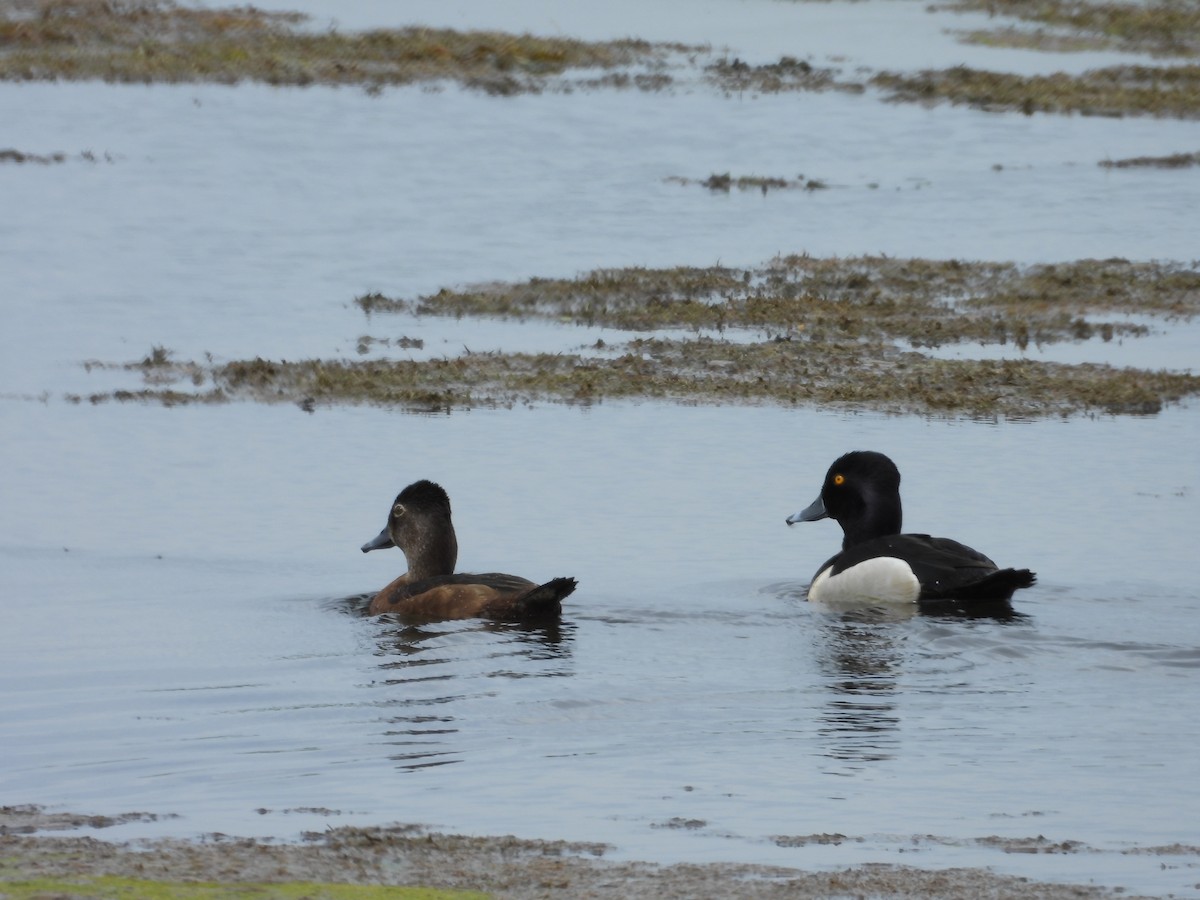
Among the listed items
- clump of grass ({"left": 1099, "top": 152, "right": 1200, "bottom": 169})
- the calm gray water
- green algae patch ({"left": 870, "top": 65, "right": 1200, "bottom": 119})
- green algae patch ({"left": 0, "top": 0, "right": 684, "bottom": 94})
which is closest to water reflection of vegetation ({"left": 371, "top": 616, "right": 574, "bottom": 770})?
the calm gray water

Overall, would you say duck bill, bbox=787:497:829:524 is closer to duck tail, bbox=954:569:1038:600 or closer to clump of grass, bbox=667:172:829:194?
Result: duck tail, bbox=954:569:1038:600

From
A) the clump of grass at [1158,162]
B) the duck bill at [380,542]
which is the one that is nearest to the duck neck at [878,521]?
the duck bill at [380,542]

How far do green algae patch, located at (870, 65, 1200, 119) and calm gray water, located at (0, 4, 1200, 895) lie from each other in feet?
35.3

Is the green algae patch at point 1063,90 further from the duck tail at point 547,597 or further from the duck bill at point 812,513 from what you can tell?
the duck tail at point 547,597

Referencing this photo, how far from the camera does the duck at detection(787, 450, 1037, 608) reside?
13.0m

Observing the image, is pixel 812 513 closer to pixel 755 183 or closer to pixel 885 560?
pixel 885 560

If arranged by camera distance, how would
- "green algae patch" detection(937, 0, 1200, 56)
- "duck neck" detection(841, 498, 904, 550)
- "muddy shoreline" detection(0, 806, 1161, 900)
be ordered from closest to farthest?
"muddy shoreline" detection(0, 806, 1161, 900)
"duck neck" detection(841, 498, 904, 550)
"green algae patch" detection(937, 0, 1200, 56)

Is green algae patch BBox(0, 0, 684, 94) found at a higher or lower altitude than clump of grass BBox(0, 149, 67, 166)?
higher

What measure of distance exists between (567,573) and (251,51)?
1352 inches

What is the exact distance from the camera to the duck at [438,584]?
41.1 ft

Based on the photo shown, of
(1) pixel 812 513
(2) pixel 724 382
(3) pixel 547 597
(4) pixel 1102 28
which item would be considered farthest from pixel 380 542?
(4) pixel 1102 28

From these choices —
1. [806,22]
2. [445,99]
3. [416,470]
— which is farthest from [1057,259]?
[806,22]

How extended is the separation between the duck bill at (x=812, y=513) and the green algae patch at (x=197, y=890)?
25.6 feet

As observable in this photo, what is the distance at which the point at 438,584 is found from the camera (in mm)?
13125
